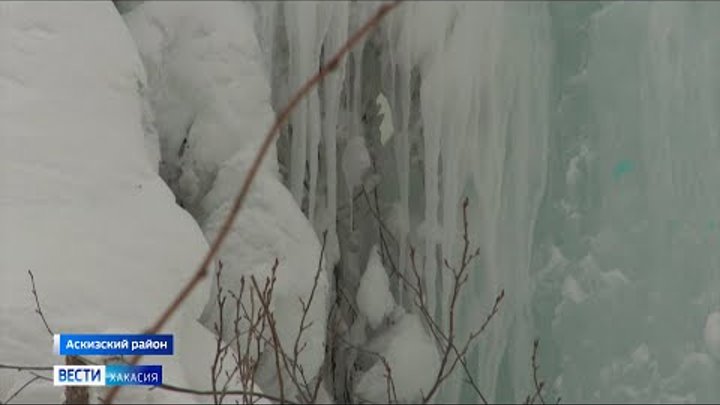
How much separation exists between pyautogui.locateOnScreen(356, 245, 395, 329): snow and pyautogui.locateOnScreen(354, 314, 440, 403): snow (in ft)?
0.22

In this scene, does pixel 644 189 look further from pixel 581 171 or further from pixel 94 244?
pixel 94 244

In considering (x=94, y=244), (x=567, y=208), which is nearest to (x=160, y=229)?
(x=94, y=244)

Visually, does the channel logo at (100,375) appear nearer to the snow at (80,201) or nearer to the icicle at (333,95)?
the snow at (80,201)

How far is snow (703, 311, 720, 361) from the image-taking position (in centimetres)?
347

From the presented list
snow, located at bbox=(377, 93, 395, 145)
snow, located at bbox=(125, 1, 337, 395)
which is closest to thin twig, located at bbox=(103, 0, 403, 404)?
snow, located at bbox=(125, 1, 337, 395)

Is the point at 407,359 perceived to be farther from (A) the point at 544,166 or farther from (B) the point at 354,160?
(A) the point at 544,166

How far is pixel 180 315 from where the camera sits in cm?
224

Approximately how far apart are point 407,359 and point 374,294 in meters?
0.25

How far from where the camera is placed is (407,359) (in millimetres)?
3449

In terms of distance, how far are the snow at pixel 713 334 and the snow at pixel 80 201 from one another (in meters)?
1.92

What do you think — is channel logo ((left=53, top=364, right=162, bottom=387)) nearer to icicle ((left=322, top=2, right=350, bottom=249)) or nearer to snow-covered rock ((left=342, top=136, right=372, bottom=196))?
icicle ((left=322, top=2, right=350, bottom=249))

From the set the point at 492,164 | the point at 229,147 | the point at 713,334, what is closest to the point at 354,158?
the point at 492,164

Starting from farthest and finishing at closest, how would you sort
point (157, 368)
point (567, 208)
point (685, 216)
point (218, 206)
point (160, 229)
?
point (567, 208) → point (685, 216) → point (218, 206) → point (160, 229) → point (157, 368)

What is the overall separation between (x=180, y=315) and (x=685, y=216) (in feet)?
6.58
